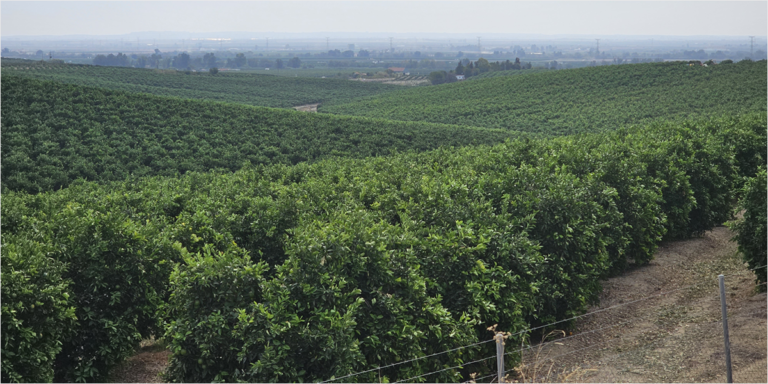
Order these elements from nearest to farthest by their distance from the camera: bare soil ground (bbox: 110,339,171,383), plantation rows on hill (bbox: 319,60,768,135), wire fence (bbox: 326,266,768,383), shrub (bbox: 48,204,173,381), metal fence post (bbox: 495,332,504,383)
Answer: metal fence post (bbox: 495,332,504,383) < wire fence (bbox: 326,266,768,383) < shrub (bbox: 48,204,173,381) < bare soil ground (bbox: 110,339,171,383) < plantation rows on hill (bbox: 319,60,768,135)

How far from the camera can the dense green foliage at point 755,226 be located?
37.2ft

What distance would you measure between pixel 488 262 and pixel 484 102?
61518mm

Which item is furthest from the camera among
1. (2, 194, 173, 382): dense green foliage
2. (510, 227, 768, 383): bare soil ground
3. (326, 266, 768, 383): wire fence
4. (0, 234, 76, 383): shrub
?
(2, 194, 173, 382): dense green foliage

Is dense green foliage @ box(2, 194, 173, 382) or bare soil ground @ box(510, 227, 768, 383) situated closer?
bare soil ground @ box(510, 227, 768, 383)

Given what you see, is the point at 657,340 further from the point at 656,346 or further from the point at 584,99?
the point at 584,99

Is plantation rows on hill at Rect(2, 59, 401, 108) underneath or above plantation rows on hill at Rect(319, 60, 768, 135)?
above

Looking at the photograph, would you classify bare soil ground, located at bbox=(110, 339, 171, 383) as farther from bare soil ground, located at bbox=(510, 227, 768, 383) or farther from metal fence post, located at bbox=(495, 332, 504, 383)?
bare soil ground, located at bbox=(510, 227, 768, 383)

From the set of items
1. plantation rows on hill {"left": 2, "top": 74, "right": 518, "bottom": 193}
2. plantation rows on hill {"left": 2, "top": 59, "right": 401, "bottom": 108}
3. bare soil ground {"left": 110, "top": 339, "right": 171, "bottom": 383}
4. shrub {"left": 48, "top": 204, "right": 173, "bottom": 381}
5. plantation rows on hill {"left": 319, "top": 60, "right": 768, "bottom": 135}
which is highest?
plantation rows on hill {"left": 2, "top": 59, "right": 401, "bottom": 108}

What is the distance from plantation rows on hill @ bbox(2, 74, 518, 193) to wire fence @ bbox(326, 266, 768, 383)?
22159 mm

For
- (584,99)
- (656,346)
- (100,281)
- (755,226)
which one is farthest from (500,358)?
(584,99)

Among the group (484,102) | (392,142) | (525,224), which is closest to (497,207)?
(525,224)

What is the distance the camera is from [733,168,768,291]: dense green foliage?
11.3 metres

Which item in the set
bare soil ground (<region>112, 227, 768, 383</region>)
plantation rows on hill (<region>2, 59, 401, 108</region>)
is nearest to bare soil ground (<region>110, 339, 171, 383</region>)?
bare soil ground (<region>112, 227, 768, 383</region>)

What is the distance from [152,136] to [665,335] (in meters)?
32.3
